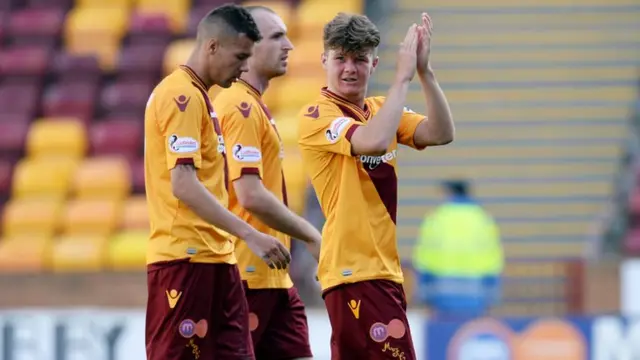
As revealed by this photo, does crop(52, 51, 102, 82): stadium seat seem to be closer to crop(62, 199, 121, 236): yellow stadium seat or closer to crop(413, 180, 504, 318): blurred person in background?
crop(62, 199, 121, 236): yellow stadium seat

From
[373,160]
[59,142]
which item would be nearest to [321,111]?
[373,160]

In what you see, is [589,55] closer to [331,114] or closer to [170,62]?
[170,62]

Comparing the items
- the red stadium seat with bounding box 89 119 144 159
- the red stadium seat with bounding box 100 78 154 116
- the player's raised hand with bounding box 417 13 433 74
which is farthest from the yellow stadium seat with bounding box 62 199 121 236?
the player's raised hand with bounding box 417 13 433 74

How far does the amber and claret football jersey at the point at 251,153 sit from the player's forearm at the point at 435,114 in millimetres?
910

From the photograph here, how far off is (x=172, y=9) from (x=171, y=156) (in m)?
9.44

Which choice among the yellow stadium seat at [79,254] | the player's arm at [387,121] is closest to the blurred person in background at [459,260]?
the yellow stadium seat at [79,254]

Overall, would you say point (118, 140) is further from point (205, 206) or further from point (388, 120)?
point (388, 120)

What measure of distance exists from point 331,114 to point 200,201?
63 centimetres

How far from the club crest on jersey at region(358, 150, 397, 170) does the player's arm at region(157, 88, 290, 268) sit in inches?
18.6

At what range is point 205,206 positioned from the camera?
17.8 ft

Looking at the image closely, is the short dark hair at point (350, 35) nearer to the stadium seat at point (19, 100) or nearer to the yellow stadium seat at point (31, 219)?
the yellow stadium seat at point (31, 219)

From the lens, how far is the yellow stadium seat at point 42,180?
12812mm

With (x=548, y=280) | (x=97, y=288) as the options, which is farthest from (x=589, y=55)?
(x=97, y=288)

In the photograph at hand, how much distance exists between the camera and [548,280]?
11.4 metres
